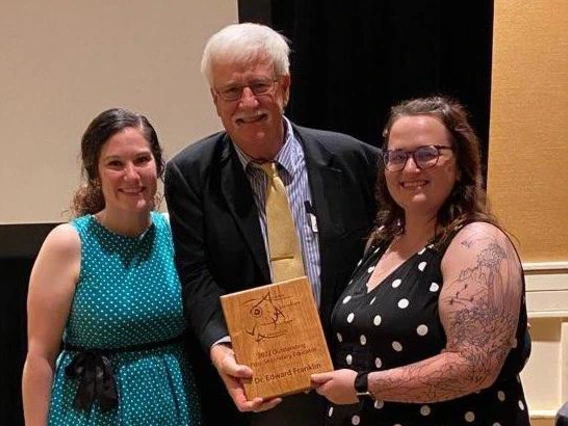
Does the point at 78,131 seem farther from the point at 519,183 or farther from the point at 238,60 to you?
the point at 519,183

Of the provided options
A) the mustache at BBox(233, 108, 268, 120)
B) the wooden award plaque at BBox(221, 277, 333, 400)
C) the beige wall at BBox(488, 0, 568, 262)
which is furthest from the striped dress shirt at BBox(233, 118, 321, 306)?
the beige wall at BBox(488, 0, 568, 262)

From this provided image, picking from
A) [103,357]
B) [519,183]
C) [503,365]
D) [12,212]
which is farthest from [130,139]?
[519,183]

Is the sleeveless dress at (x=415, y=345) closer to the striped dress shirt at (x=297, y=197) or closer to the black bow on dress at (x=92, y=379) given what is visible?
the striped dress shirt at (x=297, y=197)

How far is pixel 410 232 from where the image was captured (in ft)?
5.42

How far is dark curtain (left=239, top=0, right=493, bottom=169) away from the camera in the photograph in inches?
108

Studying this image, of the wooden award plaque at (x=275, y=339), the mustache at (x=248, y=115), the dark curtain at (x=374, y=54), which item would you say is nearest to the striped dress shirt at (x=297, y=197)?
the mustache at (x=248, y=115)

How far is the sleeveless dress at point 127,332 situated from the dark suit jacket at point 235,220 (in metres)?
0.07

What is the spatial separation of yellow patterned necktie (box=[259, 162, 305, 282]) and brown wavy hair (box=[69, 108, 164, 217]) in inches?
12.9

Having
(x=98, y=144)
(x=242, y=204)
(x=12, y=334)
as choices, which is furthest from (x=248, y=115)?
(x=12, y=334)

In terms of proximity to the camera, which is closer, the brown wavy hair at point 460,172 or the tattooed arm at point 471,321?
the tattooed arm at point 471,321

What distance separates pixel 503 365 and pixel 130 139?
0.97 m

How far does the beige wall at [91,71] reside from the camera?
2.83m

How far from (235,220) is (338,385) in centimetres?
50

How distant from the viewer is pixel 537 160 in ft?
9.98
